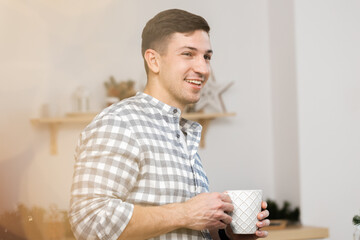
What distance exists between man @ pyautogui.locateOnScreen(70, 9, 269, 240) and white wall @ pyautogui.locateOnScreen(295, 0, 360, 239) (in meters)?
1.97

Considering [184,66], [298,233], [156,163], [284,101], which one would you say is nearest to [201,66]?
[184,66]

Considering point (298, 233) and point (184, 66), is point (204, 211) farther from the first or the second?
point (298, 233)

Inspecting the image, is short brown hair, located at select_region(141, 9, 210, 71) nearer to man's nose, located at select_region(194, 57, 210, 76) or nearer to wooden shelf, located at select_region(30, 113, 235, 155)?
man's nose, located at select_region(194, 57, 210, 76)

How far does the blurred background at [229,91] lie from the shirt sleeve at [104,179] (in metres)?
2.02

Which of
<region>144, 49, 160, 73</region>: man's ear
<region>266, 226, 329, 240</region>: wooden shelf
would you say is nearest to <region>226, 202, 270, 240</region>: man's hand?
<region>144, 49, 160, 73</region>: man's ear

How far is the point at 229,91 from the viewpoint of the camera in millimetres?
3182

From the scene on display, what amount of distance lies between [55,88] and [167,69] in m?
1.91

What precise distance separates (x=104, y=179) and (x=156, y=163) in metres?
0.10

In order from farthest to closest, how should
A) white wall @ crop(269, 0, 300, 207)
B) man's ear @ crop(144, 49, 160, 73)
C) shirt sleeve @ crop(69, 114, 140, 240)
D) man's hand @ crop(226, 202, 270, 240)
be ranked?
white wall @ crop(269, 0, 300, 207) → man's ear @ crop(144, 49, 160, 73) → man's hand @ crop(226, 202, 270, 240) → shirt sleeve @ crop(69, 114, 140, 240)

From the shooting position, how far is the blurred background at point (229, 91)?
2.78 m

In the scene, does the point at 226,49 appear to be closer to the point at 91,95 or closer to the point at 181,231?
the point at 91,95

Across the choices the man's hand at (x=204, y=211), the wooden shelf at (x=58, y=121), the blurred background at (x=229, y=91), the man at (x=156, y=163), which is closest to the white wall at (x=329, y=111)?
the blurred background at (x=229, y=91)

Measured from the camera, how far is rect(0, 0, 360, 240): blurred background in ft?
9.11

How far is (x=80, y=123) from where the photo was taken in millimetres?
2896
